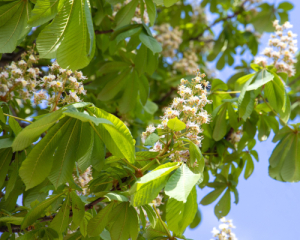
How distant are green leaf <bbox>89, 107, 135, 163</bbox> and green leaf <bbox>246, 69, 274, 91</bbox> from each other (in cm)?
111

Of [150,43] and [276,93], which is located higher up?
[150,43]

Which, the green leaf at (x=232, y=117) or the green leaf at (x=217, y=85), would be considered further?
the green leaf at (x=217, y=85)

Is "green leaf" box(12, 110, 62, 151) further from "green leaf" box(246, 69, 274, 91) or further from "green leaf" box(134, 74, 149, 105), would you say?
"green leaf" box(134, 74, 149, 105)

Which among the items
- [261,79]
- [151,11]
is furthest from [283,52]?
[151,11]

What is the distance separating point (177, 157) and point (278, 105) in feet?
3.39

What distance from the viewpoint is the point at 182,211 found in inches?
51.3

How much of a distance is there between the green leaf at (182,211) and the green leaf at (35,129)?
0.53 meters

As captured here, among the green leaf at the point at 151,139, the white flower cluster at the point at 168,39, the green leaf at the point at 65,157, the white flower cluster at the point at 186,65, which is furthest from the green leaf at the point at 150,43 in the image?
the white flower cluster at the point at 168,39

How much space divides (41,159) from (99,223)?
0.42 m

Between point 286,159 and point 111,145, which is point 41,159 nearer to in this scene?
point 111,145

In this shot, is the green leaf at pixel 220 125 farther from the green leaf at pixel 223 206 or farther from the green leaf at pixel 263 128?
the green leaf at pixel 223 206

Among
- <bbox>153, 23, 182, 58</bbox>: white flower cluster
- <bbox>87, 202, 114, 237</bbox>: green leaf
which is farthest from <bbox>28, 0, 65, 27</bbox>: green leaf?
<bbox>153, 23, 182, 58</bbox>: white flower cluster

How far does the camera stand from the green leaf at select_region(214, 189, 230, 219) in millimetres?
2669

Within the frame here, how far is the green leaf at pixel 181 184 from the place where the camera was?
119 centimetres
